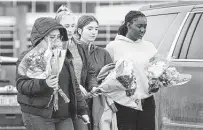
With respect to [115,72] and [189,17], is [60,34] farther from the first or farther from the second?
[189,17]

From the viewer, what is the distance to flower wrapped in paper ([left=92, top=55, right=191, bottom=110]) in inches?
270

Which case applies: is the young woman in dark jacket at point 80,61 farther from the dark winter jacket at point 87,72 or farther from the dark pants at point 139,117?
the dark pants at point 139,117

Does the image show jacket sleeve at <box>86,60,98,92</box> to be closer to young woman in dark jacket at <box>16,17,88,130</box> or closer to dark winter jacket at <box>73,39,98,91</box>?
dark winter jacket at <box>73,39,98,91</box>

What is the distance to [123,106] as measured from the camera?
7.35 metres

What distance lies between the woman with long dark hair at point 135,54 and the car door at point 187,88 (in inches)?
17.7

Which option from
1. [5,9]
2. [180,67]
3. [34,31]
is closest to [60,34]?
[34,31]

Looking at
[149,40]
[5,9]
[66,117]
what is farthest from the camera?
[5,9]

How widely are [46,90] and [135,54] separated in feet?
4.42

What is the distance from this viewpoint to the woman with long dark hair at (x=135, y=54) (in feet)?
24.0

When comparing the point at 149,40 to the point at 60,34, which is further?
the point at 149,40

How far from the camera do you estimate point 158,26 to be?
827 centimetres

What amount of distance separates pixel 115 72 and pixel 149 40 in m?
1.45

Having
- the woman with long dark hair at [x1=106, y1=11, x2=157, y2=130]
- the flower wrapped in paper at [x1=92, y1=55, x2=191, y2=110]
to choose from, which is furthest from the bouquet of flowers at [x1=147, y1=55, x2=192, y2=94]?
the woman with long dark hair at [x1=106, y1=11, x2=157, y2=130]

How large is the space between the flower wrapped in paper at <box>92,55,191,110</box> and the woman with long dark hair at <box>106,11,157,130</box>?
125 mm
